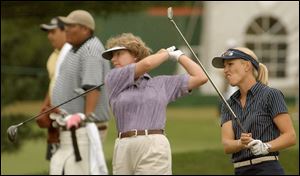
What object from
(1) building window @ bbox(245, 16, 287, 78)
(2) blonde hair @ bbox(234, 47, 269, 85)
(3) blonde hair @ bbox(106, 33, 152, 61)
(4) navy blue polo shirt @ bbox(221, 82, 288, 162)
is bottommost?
(4) navy blue polo shirt @ bbox(221, 82, 288, 162)

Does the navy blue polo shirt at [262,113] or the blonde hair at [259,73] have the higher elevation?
the blonde hair at [259,73]

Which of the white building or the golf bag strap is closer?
the golf bag strap

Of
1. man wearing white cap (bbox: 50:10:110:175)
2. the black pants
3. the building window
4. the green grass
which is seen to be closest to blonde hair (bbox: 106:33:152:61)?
the black pants

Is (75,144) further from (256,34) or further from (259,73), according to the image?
(256,34)

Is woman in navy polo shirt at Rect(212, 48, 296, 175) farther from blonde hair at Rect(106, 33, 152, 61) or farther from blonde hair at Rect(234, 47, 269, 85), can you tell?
blonde hair at Rect(106, 33, 152, 61)

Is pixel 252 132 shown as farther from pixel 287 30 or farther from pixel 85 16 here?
pixel 287 30

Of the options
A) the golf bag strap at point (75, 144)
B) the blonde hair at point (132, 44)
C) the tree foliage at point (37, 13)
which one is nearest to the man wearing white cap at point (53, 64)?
the golf bag strap at point (75, 144)

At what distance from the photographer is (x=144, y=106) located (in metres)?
7.23

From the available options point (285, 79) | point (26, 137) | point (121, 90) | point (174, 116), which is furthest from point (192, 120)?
point (121, 90)

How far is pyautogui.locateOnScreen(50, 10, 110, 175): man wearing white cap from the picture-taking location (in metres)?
9.37

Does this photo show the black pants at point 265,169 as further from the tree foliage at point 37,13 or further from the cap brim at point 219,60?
the tree foliage at point 37,13

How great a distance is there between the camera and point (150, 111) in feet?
23.7

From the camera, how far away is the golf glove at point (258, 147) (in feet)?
22.1

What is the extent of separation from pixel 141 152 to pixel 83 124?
7.10 feet
